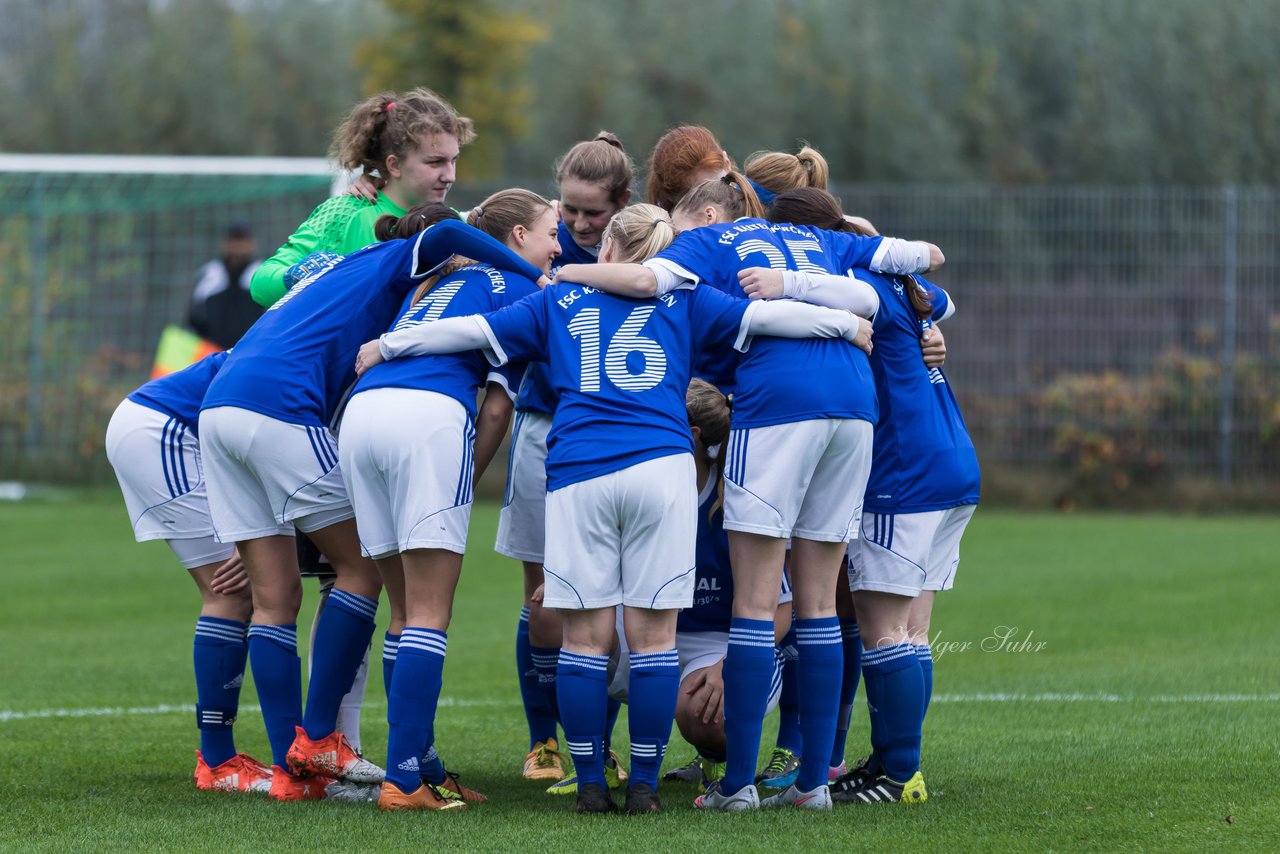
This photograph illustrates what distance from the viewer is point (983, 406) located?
14.8m

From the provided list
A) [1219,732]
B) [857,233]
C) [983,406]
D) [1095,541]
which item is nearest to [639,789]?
[857,233]

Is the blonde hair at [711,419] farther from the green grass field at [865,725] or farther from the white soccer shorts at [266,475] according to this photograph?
the white soccer shorts at [266,475]

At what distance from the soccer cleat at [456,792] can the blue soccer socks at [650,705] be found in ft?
1.91

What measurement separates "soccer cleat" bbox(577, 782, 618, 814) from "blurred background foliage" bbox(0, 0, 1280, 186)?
16283 mm

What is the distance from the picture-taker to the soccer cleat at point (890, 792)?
482 centimetres

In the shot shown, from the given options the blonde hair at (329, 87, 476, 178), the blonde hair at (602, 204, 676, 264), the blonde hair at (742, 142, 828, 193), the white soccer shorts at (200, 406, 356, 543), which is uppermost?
the blonde hair at (329, 87, 476, 178)

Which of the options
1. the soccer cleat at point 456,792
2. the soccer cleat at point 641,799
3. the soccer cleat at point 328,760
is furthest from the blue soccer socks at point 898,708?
the soccer cleat at point 328,760

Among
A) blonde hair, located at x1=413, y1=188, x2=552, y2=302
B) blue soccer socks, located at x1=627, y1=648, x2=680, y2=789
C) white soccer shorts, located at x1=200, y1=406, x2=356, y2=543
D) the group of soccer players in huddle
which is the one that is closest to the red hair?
the group of soccer players in huddle

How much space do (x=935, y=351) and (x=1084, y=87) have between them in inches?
621

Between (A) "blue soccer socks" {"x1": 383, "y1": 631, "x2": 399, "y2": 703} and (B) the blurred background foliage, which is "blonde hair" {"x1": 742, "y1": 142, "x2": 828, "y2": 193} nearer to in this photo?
(A) "blue soccer socks" {"x1": 383, "y1": 631, "x2": 399, "y2": 703}

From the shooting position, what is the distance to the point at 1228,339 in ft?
47.4

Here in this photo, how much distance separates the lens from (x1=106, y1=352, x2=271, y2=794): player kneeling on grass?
5215mm

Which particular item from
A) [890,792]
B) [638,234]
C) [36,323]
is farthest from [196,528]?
[36,323]

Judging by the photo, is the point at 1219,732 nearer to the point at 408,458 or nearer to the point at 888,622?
the point at 888,622
